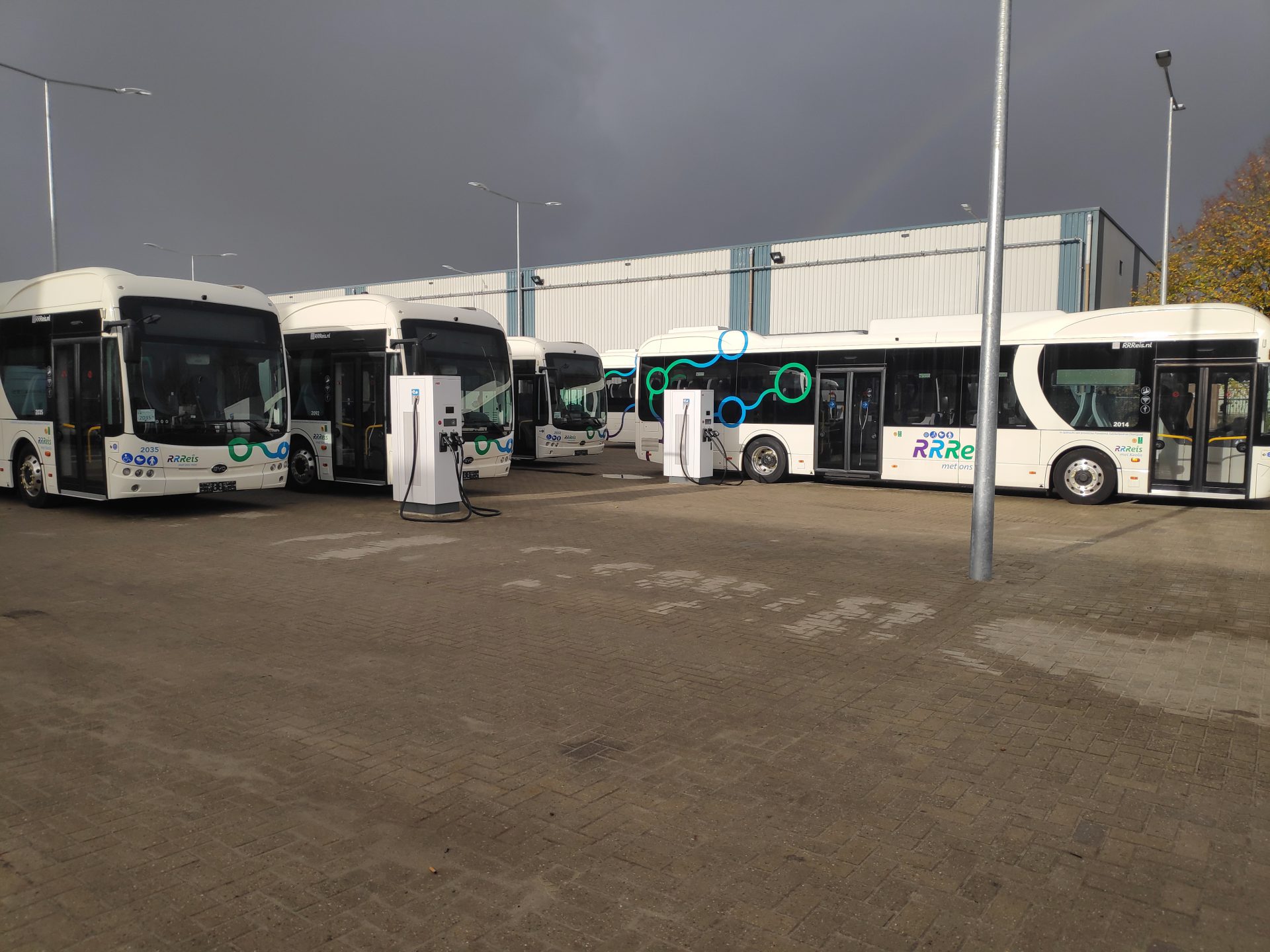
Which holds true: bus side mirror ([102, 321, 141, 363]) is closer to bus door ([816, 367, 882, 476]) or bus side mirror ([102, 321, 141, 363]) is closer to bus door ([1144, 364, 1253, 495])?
bus door ([816, 367, 882, 476])

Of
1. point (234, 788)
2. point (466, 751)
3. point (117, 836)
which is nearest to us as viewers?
point (117, 836)

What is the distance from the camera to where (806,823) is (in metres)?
4.04

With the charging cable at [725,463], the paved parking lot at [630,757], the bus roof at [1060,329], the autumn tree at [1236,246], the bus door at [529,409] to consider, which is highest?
the autumn tree at [1236,246]

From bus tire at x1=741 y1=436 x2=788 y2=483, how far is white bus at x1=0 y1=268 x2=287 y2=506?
9.99m

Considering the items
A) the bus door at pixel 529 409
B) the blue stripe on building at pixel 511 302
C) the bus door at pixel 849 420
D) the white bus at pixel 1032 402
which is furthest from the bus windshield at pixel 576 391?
the blue stripe on building at pixel 511 302

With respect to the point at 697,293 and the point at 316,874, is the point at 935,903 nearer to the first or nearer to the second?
the point at 316,874

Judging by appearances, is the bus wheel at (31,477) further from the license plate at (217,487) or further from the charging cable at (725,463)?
the charging cable at (725,463)

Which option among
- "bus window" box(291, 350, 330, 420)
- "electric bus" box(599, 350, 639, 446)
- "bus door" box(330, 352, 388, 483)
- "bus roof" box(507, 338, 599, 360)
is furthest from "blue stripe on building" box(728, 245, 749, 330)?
"bus door" box(330, 352, 388, 483)

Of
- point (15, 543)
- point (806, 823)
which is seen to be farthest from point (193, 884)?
point (15, 543)

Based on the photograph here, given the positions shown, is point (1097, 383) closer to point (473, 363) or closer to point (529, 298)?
point (473, 363)

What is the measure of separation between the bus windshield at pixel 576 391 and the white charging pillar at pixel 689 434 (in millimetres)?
5343

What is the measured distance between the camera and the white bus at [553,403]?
2458cm

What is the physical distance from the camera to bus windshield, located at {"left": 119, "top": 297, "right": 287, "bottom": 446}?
1280 cm

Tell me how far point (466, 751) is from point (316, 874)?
1322 mm
